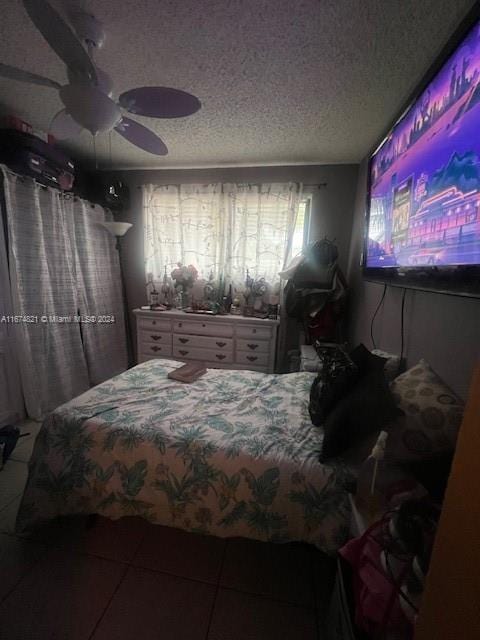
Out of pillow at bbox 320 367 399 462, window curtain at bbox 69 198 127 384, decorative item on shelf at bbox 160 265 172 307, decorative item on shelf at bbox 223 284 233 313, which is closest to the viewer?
pillow at bbox 320 367 399 462

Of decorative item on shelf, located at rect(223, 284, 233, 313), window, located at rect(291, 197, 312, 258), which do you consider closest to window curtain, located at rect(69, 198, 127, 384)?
decorative item on shelf, located at rect(223, 284, 233, 313)

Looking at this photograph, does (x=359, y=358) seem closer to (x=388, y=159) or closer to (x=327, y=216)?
(x=388, y=159)

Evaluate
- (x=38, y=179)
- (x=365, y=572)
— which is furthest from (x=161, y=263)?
(x=365, y=572)

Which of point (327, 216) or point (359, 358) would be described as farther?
point (327, 216)

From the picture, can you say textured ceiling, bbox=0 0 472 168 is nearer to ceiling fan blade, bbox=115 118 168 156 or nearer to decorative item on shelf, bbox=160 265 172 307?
ceiling fan blade, bbox=115 118 168 156

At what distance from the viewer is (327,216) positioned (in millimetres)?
2727

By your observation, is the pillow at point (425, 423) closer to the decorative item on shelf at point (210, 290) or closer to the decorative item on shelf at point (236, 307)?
the decorative item on shelf at point (236, 307)

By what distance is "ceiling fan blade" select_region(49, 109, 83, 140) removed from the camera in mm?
1336

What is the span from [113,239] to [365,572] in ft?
11.1

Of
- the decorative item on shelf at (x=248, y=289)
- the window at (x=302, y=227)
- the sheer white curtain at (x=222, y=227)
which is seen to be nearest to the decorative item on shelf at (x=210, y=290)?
the sheer white curtain at (x=222, y=227)

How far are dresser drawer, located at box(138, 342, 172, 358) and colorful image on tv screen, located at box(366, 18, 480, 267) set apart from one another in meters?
2.29

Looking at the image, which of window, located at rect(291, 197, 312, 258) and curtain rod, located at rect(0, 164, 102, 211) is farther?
window, located at rect(291, 197, 312, 258)

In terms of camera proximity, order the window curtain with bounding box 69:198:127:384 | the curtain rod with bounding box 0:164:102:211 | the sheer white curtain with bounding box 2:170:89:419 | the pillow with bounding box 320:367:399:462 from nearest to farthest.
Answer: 1. the pillow with bounding box 320:367:399:462
2. the curtain rod with bounding box 0:164:102:211
3. the sheer white curtain with bounding box 2:170:89:419
4. the window curtain with bounding box 69:198:127:384

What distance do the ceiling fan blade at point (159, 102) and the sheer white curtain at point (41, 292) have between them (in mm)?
1487
